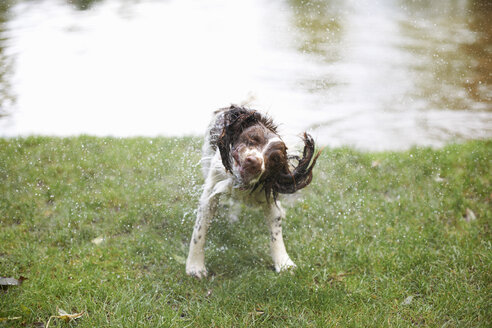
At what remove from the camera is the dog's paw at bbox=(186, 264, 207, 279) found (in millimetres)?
3064

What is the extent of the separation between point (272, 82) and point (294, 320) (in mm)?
4519

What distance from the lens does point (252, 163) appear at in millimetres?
2199

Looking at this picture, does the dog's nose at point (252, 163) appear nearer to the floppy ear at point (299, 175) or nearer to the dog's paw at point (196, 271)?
the floppy ear at point (299, 175)

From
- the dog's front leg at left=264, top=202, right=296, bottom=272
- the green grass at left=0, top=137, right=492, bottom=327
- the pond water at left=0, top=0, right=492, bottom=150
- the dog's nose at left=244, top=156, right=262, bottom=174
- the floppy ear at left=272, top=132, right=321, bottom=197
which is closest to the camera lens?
the dog's nose at left=244, top=156, right=262, bottom=174

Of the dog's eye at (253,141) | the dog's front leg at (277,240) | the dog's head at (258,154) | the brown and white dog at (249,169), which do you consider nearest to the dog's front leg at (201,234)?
the brown and white dog at (249,169)

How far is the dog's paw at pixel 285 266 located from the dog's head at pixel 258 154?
0.75 metres

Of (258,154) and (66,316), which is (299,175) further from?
(66,316)

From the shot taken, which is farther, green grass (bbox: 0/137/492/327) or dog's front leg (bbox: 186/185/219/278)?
dog's front leg (bbox: 186/185/219/278)

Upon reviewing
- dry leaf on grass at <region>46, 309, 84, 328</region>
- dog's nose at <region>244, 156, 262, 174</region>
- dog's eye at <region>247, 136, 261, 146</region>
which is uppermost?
dog's eye at <region>247, 136, 261, 146</region>

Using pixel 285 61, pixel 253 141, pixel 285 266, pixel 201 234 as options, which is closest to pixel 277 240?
pixel 285 266

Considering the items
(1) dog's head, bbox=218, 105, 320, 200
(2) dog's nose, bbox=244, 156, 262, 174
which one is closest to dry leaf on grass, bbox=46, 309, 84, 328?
(1) dog's head, bbox=218, 105, 320, 200

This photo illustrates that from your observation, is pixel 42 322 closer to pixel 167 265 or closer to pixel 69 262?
pixel 69 262

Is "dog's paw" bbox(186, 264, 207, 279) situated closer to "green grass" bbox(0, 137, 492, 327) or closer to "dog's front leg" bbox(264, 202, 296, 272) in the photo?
"green grass" bbox(0, 137, 492, 327)

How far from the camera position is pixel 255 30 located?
8.70 meters
